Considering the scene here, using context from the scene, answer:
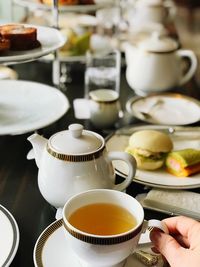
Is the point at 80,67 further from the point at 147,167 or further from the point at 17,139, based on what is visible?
the point at 147,167

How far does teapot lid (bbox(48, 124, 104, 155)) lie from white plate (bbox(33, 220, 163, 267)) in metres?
0.11

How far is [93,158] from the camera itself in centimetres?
68

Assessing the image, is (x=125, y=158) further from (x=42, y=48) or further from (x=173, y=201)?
(x=42, y=48)

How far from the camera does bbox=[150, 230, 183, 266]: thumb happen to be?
58cm

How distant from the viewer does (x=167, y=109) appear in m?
1.12

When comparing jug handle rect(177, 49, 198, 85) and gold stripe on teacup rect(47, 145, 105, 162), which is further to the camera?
jug handle rect(177, 49, 198, 85)

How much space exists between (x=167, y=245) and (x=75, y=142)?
196 millimetres

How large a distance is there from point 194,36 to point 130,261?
1.62 metres

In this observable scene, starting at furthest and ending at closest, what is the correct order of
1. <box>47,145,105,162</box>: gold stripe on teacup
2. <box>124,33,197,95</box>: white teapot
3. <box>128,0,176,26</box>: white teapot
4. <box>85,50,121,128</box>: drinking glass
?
1. <box>128,0,176,26</box>: white teapot
2. <box>124,33,197,95</box>: white teapot
3. <box>85,50,121,128</box>: drinking glass
4. <box>47,145,105,162</box>: gold stripe on teacup

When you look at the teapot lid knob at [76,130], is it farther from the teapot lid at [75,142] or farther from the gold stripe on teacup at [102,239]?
the gold stripe on teacup at [102,239]

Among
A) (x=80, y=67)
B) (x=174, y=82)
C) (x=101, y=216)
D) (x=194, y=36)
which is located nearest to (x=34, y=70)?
(x=80, y=67)

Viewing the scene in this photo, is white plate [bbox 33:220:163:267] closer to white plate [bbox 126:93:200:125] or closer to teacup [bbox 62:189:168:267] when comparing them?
teacup [bbox 62:189:168:267]

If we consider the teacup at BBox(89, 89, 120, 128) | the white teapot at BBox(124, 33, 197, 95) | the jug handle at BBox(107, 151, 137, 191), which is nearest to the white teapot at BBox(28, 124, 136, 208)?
the jug handle at BBox(107, 151, 137, 191)

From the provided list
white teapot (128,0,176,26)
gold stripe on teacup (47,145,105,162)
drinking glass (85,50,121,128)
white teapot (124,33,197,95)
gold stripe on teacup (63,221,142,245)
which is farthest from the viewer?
white teapot (128,0,176,26)
